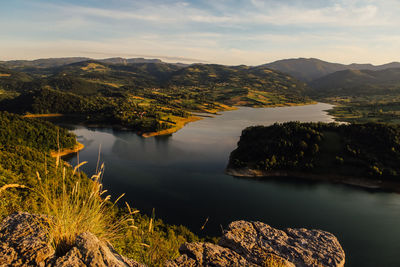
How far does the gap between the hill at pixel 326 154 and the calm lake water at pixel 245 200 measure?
4.94m

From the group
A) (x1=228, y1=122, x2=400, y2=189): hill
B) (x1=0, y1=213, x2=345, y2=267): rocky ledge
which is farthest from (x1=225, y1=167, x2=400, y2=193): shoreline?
(x1=0, y1=213, x2=345, y2=267): rocky ledge

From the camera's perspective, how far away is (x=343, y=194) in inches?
2315

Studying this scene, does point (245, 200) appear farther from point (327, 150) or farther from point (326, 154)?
point (327, 150)

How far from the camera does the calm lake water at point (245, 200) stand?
42.9 meters

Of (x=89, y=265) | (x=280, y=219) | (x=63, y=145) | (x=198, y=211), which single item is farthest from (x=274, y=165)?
(x=63, y=145)

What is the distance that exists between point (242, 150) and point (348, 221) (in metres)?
39.3

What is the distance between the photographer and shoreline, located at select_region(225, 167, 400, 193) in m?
61.7

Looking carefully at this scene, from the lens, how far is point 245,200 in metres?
53.9

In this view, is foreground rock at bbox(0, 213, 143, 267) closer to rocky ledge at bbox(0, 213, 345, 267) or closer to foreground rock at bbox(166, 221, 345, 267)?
rocky ledge at bbox(0, 213, 345, 267)

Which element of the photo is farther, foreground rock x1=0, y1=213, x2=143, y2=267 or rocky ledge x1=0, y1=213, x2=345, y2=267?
rocky ledge x1=0, y1=213, x2=345, y2=267

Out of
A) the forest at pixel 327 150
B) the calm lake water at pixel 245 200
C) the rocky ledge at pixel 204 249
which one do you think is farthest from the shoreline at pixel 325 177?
the rocky ledge at pixel 204 249

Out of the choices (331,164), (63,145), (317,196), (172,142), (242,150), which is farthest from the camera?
(172,142)

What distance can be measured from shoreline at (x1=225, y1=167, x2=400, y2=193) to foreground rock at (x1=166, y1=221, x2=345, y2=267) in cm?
5570

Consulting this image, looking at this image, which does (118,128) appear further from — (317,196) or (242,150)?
(317,196)
